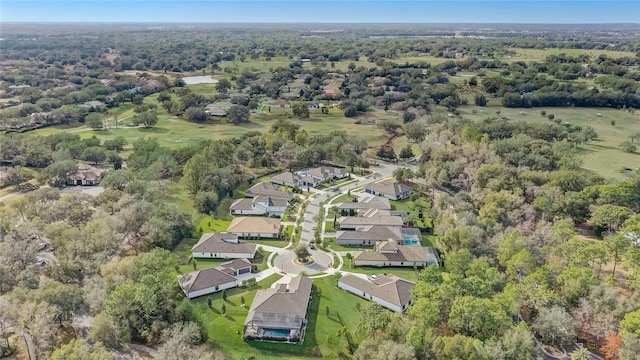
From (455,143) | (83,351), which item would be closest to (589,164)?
(455,143)

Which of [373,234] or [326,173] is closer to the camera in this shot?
[373,234]

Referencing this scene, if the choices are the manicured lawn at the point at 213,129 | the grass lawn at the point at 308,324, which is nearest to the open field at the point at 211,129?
the manicured lawn at the point at 213,129

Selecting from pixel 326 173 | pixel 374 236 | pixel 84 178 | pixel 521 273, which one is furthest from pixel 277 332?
pixel 84 178

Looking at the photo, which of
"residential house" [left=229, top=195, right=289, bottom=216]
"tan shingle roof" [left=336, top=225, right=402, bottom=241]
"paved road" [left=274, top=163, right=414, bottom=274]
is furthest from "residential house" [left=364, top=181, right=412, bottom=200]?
"residential house" [left=229, top=195, right=289, bottom=216]

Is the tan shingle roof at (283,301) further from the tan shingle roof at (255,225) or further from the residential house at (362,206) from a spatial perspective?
the residential house at (362,206)

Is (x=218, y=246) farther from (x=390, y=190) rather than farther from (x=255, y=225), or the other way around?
(x=390, y=190)

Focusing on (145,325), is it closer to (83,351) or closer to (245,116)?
(83,351)
